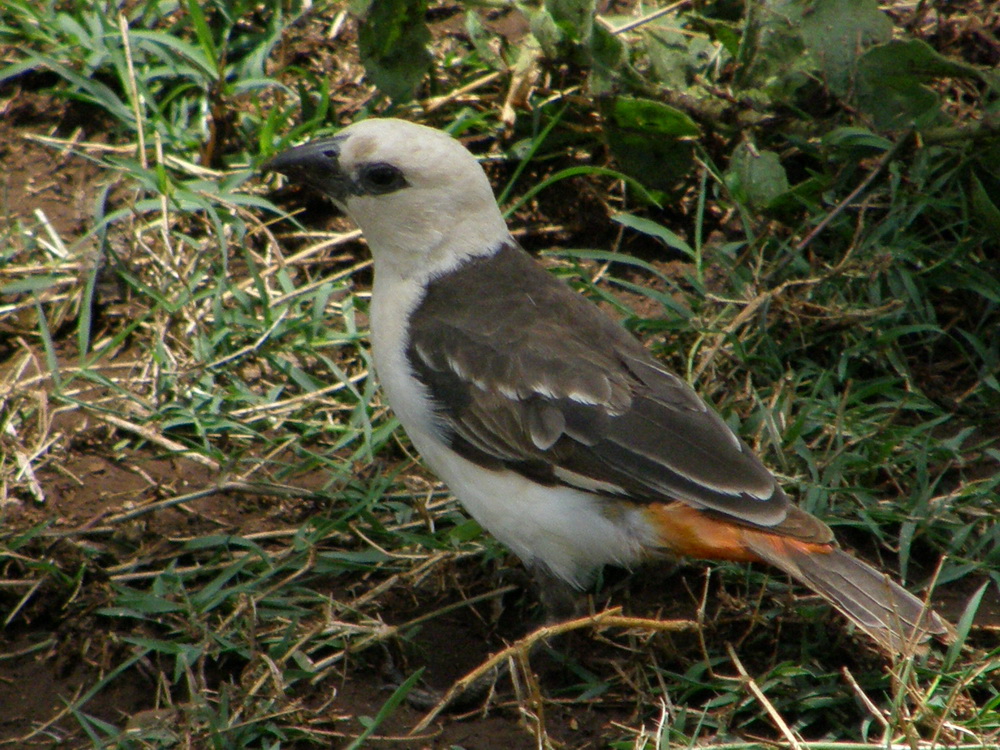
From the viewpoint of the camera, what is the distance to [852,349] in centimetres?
464

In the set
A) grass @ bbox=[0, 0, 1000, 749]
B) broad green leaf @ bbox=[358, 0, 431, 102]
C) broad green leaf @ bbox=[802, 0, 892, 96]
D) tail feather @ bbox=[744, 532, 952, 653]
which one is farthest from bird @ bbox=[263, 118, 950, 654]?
broad green leaf @ bbox=[802, 0, 892, 96]

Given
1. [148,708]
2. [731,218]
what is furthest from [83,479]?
[731,218]

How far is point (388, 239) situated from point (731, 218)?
183 centimetres

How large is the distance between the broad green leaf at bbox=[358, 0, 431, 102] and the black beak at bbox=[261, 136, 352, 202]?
106 cm

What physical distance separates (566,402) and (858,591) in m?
1.05

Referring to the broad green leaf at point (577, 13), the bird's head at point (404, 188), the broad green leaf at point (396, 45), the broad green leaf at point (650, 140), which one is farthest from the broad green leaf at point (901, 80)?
the broad green leaf at point (396, 45)

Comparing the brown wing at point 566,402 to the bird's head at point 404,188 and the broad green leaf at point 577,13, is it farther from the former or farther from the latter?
the broad green leaf at point 577,13

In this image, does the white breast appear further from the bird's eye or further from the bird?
the bird's eye

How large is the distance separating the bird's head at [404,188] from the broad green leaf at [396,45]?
1055 millimetres

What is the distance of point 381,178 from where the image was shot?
4.14 meters

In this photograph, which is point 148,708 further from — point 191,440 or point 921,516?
point 921,516

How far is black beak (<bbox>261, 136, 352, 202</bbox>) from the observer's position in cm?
418

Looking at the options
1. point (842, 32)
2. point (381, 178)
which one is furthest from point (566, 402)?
point (842, 32)

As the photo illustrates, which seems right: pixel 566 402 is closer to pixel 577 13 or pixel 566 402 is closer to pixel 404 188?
pixel 404 188
